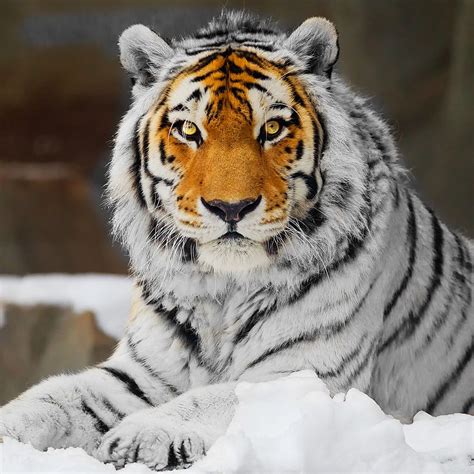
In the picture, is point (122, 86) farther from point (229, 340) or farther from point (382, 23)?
point (229, 340)

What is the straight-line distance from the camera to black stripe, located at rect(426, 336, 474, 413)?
10.5 feet

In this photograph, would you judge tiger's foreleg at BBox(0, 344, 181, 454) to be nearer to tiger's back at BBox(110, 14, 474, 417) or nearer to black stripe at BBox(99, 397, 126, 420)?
black stripe at BBox(99, 397, 126, 420)

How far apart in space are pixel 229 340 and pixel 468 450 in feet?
2.74

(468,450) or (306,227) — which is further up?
(306,227)

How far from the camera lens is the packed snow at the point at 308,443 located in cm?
206

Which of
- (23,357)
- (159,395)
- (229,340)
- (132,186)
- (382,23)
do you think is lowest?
(23,357)

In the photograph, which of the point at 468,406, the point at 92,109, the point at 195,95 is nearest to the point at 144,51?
the point at 195,95

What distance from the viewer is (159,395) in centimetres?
296

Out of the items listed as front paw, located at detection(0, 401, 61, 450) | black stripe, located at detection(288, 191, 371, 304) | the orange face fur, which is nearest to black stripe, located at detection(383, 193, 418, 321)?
black stripe, located at detection(288, 191, 371, 304)

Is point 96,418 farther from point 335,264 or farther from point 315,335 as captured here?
point 335,264

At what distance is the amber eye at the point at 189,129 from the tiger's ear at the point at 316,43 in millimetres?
370

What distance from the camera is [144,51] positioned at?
117 inches

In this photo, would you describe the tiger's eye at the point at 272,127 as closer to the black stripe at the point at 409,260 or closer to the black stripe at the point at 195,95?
the black stripe at the point at 195,95

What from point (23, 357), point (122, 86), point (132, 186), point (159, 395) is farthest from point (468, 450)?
point (122, 86)
